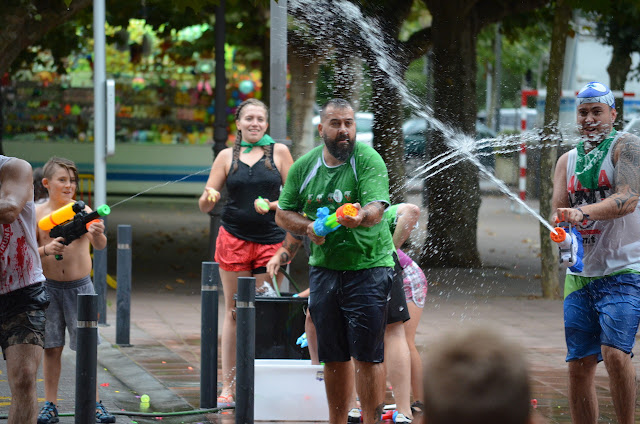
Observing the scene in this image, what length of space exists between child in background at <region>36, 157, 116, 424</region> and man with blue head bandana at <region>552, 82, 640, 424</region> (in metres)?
2.78

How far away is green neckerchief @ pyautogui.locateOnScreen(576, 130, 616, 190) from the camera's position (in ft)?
17.4

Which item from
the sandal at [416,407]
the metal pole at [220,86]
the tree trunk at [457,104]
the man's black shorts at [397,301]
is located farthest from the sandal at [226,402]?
the tree trunk at [457,104]

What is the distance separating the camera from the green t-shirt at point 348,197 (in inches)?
214

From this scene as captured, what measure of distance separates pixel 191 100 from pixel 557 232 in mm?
21640

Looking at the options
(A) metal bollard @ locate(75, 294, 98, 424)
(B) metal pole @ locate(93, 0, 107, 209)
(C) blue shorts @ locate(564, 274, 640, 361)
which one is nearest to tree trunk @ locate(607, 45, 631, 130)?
(B) metal pole @ locate(93, 0, 107, 209)

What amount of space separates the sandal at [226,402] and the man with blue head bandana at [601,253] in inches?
92.3

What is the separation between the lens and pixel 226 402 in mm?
6711

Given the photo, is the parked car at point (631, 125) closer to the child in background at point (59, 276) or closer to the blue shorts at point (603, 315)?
the blue shorts at point (603, 315)

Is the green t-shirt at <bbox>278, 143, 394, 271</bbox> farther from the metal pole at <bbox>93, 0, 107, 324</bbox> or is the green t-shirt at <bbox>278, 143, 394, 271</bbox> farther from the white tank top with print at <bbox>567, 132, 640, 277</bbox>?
the metal pole at <bbox>93, 0, 107, 324</bbox>

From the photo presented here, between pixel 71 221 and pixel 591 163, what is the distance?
3.00m

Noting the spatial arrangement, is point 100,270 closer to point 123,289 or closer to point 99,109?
point 123,289

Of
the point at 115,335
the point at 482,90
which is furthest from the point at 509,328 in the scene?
the point at 482,90

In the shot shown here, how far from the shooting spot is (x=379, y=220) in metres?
5.39

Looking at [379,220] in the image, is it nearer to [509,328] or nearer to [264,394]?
[264,394]
